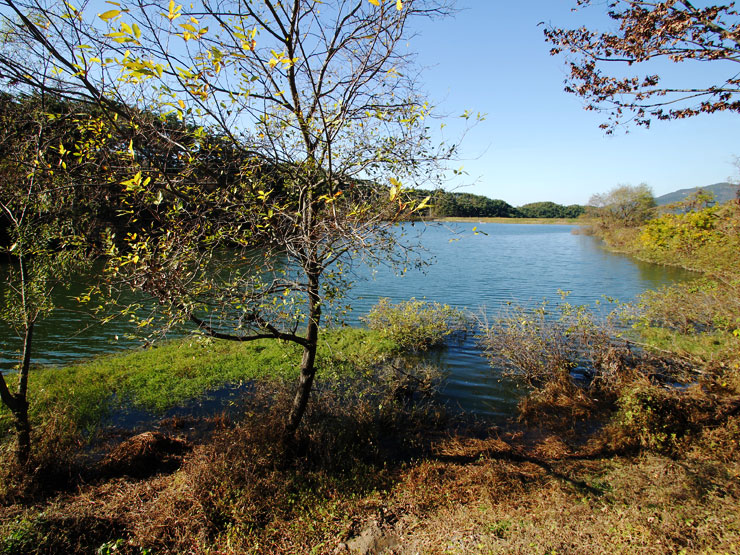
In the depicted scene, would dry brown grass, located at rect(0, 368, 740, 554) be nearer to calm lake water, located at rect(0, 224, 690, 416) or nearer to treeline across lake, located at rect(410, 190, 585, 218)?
calm lake water, located at rect(0, 224, 690, 416)

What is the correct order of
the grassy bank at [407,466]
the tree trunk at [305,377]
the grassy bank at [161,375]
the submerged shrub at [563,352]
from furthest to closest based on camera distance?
the submerged shrub at [563,352] → the grassy bank at [161,375] → the tree trunk at [305,377] → the grassy bank at [407,466]

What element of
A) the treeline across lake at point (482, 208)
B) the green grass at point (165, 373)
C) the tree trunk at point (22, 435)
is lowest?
the green grass at point (165, 373)

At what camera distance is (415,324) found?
14.1m

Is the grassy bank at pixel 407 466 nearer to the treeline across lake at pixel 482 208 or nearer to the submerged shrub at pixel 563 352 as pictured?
the submerged shrub at pixel 563 352

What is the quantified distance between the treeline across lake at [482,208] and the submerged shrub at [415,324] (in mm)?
4227

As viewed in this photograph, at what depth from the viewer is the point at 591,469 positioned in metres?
6.50

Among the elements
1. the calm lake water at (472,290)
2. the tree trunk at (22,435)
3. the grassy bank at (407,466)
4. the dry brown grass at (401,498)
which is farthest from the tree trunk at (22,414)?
the dry brown grass at (401,498)

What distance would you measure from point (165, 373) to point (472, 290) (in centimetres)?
1657

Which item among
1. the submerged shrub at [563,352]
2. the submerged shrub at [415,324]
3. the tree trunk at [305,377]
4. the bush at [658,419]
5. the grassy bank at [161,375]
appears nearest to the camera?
the tree trunk at [305,377]

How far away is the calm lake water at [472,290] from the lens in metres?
10.5

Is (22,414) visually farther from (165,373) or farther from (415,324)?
(415,324)

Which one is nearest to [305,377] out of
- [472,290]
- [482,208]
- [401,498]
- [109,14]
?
[401,498]

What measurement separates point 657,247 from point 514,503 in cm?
4246

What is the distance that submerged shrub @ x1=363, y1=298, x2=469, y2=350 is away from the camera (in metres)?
13.7
